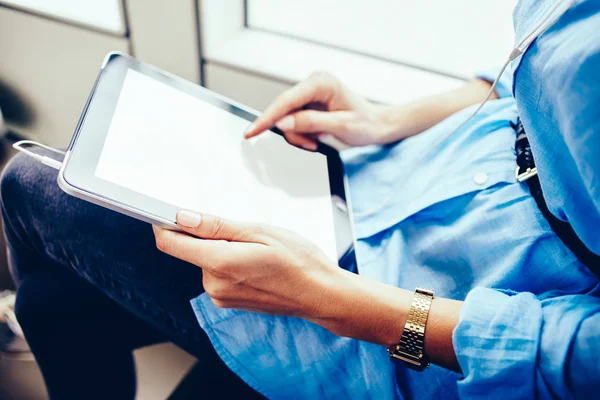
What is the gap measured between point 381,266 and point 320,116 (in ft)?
0.78

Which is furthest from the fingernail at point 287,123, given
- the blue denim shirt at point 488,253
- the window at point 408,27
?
the window at point 408,27

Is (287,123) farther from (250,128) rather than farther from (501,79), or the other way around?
(501,79)

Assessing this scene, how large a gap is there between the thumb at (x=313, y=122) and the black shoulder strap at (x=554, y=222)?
248 mm

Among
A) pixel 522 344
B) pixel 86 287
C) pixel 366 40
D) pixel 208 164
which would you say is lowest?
pixel 86 287

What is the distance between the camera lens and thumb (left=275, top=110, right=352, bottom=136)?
649 millimetres

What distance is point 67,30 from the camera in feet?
3.17

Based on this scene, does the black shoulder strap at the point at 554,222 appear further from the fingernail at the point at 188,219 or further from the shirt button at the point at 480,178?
the fingernail at the point at 188,219

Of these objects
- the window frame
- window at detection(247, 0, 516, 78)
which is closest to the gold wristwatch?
the window frame

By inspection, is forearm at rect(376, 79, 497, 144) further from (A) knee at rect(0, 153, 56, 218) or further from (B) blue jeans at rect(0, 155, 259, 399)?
(A) knee at rect(0, 153, 56, 218)

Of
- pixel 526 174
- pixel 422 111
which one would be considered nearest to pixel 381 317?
pixel 526 174

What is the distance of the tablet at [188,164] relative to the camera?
1.50 ft

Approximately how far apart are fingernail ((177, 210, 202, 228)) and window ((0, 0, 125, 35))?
0.66 meters

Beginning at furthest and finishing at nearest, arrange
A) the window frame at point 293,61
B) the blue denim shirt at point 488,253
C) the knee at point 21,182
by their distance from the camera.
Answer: the window frame at point 293,61, the knee at point 21,182, the blue denim shirt at point 488,253

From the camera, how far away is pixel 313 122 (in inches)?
25.7
